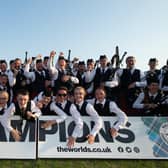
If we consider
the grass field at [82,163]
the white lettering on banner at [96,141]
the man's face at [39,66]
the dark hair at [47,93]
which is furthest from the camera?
the man's face at [39,66]

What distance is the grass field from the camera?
5820 mm

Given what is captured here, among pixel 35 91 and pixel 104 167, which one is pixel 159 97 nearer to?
pixel 104 167

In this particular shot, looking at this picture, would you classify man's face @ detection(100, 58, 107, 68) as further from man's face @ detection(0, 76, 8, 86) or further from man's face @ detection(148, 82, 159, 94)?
man's face @ detection(0, 76, 8, 86)

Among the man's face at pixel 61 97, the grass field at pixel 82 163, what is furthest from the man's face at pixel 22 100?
the grass field at pixel 82 163

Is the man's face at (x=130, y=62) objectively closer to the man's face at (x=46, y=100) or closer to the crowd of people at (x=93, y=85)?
the crowd of people at (x=93, y=85)

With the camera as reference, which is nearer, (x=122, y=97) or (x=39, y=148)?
(x=39, y=148)

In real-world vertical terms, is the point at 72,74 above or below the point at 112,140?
above

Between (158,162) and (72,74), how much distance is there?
3.84 m

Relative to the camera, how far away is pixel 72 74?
29.3 ft

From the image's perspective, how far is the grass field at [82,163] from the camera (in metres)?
5.82

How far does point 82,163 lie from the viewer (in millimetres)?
5953

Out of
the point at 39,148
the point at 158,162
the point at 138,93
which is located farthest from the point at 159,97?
the point at 39,148

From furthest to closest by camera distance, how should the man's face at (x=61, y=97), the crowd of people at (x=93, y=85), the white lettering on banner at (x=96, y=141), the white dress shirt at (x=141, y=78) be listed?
the white dress shirt at (x=141, y=78) → the crowd of people at (x=93, y=85) → the man's face at (x=61, y=97) → the white lettering on banner at (x=96, y=141)

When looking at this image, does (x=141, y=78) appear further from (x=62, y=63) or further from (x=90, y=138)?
(x=90, y=138)
